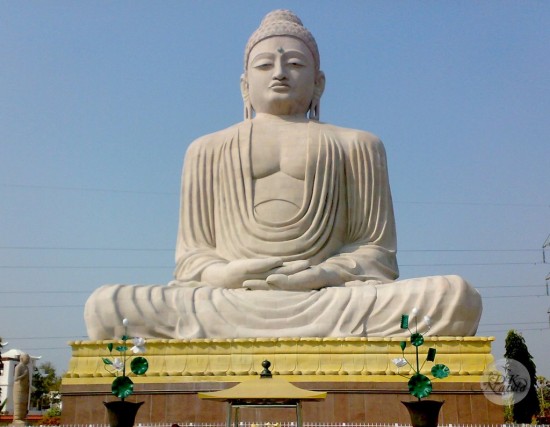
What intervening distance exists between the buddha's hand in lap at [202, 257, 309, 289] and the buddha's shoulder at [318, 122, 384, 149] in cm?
246

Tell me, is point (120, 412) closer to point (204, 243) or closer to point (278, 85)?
point (204, 243)

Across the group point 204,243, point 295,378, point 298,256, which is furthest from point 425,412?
point 204,243

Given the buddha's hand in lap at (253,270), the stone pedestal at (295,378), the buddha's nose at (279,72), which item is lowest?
the stone pedestal at (295,378)

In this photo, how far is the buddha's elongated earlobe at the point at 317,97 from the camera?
12578 millimetres

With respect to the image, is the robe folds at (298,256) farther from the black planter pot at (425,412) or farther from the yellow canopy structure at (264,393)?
the yellow canopy structure at (264,393)

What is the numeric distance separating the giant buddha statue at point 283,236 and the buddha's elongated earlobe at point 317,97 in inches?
1.0

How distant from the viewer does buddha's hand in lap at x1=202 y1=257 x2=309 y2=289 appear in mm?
10000

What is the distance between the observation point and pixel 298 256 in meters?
10.7

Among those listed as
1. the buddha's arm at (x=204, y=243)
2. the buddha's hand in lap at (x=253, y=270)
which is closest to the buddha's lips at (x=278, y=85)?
the buddha's arm at (x=204, y=243)

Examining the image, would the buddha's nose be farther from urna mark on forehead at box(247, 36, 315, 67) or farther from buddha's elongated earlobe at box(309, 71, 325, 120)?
buddha's elongated earlobe at box(309, 71, 325, 120)

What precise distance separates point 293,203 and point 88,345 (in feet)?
12.0

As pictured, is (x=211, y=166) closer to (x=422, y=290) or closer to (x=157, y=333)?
(x=157, y=333)

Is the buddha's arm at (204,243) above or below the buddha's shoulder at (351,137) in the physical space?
below

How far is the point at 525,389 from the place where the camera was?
30.9 ft
